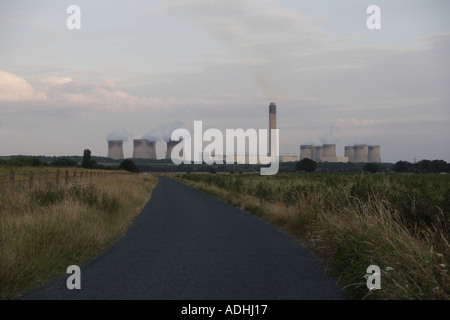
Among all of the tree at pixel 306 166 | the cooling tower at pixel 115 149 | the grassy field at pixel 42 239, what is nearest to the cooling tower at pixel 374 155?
the tree at pixel 306 166

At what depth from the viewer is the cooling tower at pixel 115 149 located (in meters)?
161

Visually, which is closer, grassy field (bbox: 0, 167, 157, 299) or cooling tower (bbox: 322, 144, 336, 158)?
grassy field (bbox: 0, 167, 157, 299)

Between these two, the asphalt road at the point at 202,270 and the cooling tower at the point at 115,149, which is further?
the cooling tower at the point at 115,149

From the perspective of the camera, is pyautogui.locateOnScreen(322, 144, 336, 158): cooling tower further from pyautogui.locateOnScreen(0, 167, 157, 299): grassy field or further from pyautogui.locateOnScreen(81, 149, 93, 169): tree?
pyautogui.locateOnScreen(0, 167, 157, 299): grassy field

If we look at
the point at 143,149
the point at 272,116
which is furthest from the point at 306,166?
the point at 143,149

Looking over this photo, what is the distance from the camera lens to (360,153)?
7318 inches

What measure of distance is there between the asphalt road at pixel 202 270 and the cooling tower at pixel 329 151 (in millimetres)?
165091

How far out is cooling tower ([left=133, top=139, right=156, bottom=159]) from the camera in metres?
181

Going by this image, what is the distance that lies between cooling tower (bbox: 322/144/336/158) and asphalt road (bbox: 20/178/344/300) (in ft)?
542

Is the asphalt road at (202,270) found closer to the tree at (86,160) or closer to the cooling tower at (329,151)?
the tree at (86,160)

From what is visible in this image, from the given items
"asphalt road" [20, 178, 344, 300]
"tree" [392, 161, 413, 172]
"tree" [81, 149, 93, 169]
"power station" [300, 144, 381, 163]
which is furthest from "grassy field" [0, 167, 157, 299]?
"power station" [300, 144, 381, 163]

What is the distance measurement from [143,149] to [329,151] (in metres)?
70.2

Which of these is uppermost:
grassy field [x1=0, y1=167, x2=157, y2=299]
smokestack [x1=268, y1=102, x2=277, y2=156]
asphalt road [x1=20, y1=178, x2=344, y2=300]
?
smokestack [x1=268, y1=102, x2=277, y2=156]
